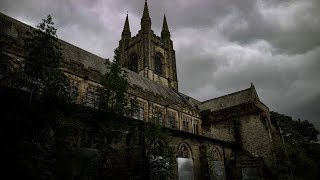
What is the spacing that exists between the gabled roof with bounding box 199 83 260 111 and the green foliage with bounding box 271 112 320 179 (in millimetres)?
4595

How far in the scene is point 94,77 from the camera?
24.5 meters

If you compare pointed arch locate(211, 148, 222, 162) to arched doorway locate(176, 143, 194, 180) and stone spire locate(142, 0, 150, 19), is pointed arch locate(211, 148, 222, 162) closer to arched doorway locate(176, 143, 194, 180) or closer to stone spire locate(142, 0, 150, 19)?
arched doorway locate(176, 143, 194, 180)

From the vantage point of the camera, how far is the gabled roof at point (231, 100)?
34.3m

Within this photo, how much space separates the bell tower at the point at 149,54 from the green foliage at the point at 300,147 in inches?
781

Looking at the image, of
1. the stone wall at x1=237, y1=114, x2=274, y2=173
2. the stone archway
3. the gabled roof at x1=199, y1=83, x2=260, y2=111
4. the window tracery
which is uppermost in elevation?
the gabled roof at x1=199, y1=83, x2=260, y2=111

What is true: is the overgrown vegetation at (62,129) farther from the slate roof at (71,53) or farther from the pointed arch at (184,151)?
the slate roof at (71,53)

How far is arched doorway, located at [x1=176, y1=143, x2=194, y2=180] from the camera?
76.2ft

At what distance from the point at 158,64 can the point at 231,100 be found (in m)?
18.6

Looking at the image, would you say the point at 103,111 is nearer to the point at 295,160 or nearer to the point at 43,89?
the point at 43,89

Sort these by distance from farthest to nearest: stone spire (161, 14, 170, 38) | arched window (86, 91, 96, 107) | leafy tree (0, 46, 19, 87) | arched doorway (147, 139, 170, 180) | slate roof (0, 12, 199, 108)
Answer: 1. stone spire (161, 14, 170, 38)
2. arched window (86, 91, 96, 107)
3. slate roof (0, 12, 199, 108)
4. arched doorway (147, 139, 170, 180)
5. leafy tree (0, 46, 19, 87)

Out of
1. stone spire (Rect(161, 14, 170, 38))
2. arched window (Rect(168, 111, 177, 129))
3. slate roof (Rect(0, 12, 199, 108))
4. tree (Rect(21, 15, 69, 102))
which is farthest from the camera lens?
stone spire (Rect(161, 14, 170, 38))

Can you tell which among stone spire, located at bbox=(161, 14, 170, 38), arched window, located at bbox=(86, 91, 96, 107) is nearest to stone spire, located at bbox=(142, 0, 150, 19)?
stone spire, located at bbox=(161, 14, 170, 38)

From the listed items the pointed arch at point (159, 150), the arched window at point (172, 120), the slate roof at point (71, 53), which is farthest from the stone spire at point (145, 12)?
the pointed arch at point (159, 150)

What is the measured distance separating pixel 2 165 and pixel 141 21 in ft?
161
